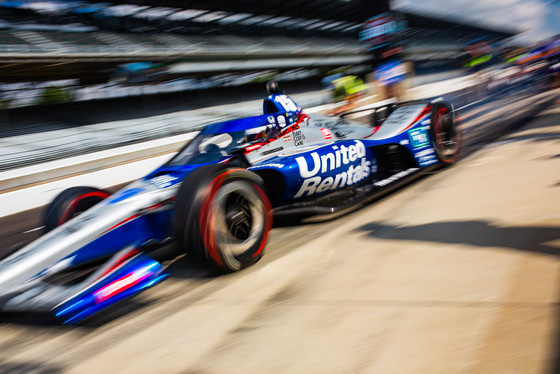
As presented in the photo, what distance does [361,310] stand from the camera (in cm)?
Result: 222

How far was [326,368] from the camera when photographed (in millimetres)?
1830

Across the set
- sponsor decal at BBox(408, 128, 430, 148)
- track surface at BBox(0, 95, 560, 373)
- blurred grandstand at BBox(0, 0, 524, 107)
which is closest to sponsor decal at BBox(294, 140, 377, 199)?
track surface at BBox(0, 95, 560, 373)

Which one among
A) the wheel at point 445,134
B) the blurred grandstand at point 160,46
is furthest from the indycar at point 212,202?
the blurred grandstand at point 160,46

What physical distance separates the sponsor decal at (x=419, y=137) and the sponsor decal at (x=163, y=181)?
8.44 feet

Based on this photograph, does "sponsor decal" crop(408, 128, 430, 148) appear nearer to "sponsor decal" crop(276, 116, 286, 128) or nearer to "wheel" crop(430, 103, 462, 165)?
"wheel" crop(430, 103, 462, 165)

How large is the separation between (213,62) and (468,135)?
15.0 metres

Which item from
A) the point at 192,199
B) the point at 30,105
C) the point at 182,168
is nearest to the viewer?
the point at 192,199

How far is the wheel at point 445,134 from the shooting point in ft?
17.1

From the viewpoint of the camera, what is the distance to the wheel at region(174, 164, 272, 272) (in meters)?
2.84

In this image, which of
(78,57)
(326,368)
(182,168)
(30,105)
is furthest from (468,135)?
(30,105)

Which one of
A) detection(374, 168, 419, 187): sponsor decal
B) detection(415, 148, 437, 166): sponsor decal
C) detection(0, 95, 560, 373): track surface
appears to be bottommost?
detection(0, 95, 560, 373): track surface

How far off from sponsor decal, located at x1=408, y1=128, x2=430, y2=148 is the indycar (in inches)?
0.5

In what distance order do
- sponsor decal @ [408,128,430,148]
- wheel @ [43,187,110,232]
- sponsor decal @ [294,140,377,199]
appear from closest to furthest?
wheel @ [43,187,110,232] → sponsor decal @ [294,140,377,199] → sponsor decal @ [408,128,430,148]

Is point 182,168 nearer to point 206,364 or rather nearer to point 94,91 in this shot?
point 206,364
